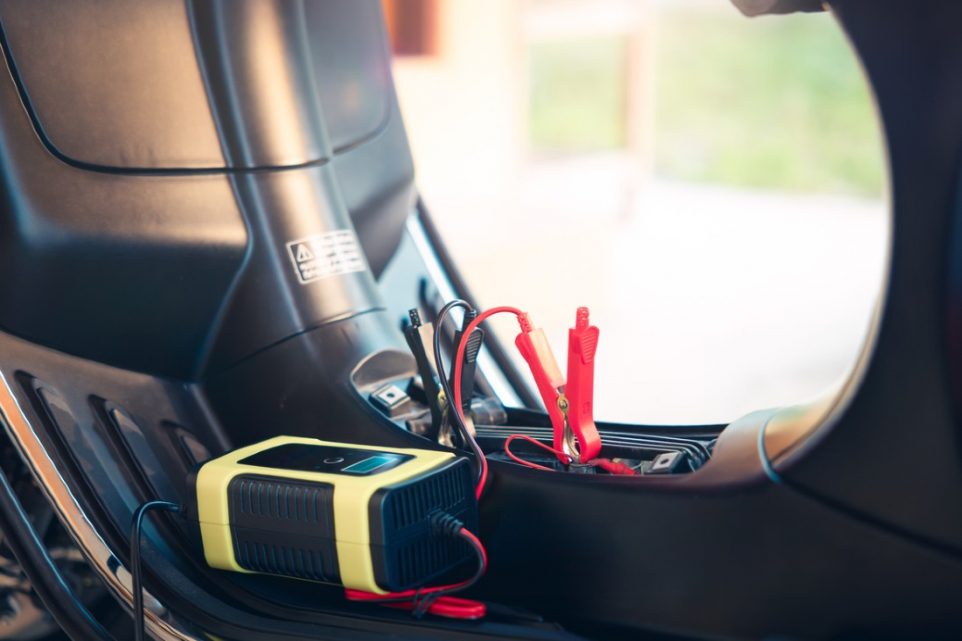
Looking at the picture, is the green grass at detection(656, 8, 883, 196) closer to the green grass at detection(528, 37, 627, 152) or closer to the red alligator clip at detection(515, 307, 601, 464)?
the green grass at detection(528, 37, 627, 152)

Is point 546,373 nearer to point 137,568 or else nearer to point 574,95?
point 137,568

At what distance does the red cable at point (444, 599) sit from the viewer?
33.5 inches

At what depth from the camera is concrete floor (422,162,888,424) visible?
265 centimetres

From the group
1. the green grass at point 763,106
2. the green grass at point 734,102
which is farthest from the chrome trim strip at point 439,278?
the green grass at point 763,106

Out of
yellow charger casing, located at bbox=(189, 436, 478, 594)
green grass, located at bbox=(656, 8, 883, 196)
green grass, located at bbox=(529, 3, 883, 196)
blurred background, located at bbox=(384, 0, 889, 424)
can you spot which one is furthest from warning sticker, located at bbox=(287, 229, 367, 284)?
green grass, located at bbox=(656, 8, 883, 196)

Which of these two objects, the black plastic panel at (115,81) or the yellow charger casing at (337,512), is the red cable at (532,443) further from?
the black plastic panel at (115,81)

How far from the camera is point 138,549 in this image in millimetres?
937

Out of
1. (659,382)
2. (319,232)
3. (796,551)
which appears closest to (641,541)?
(796,551)

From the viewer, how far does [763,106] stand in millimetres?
5730

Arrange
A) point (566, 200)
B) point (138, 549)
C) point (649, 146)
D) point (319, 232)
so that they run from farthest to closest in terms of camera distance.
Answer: point (649, 146)
point (566, 200)
point (319, 232)
point (138, 549)

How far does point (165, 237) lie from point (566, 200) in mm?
3263

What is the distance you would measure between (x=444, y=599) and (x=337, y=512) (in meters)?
0.10

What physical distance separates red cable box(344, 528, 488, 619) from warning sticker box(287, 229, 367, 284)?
0.34m

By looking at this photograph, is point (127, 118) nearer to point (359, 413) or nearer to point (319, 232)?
point (319, 232)
